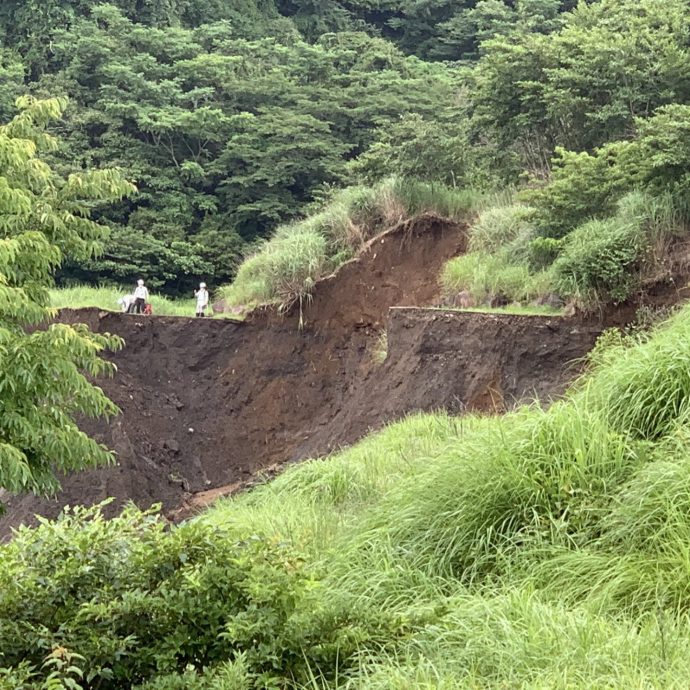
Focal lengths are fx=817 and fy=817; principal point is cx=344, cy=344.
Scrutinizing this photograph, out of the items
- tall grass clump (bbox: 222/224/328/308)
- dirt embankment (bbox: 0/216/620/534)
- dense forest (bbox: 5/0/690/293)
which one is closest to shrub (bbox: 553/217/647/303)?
dirt embankment (bbox: 0/216/620/534)

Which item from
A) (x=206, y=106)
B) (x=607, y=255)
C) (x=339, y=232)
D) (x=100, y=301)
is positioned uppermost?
(x=206, y=106)

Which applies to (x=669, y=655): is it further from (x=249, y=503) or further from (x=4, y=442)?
(x=249, y=503)

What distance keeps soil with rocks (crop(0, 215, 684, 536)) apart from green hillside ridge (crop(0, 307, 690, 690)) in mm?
7056

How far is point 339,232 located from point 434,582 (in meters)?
13.6

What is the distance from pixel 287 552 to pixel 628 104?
41.7ft

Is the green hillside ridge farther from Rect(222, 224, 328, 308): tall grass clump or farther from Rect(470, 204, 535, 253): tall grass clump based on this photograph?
Rect(222, 224, 328, 308): tall grass clump

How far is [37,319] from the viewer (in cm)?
766

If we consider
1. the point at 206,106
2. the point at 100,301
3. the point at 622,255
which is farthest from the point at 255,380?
the point at 206,106

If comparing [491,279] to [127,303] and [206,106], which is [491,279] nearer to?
[127,303]

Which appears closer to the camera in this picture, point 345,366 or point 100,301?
point 345,366

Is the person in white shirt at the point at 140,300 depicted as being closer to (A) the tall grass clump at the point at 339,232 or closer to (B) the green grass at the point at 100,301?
(B) the green grass at the point at 100,301

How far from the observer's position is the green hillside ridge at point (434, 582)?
334 centimetres

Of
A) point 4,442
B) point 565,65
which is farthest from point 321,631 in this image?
point 565,65

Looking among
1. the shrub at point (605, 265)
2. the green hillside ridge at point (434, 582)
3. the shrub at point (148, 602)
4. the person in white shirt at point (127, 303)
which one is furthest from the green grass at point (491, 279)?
the shrub at point (148, 602)
